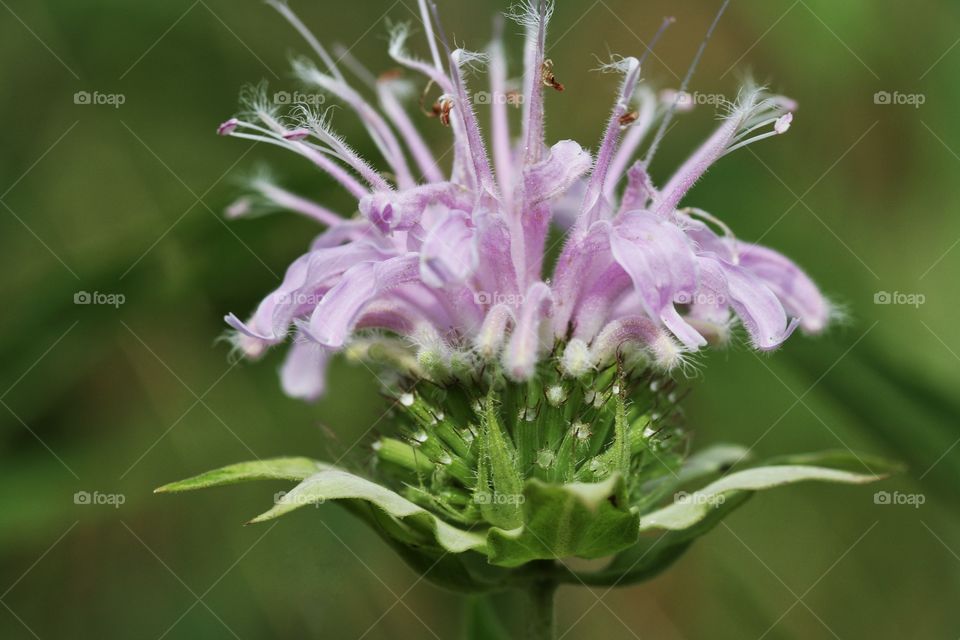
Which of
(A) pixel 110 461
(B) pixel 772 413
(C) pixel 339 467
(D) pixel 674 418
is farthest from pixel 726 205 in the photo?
(A) pixel 110 461

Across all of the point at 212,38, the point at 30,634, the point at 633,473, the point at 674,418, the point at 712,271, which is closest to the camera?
the point at 712,271

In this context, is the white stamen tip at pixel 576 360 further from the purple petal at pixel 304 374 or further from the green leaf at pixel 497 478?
the purple petal at pixel 304 374

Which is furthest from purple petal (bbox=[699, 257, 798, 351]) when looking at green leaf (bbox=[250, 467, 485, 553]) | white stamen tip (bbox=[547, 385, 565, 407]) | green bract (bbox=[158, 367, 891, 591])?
green leaf (bbox=[250, 467, 485, 553])

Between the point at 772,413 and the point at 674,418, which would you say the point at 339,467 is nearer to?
the point at 674,418

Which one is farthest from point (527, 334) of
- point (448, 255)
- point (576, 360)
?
point (448, 255)

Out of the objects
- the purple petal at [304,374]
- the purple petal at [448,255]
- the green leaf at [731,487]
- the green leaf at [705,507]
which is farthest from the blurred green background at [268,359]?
the purple petal at [448,255]

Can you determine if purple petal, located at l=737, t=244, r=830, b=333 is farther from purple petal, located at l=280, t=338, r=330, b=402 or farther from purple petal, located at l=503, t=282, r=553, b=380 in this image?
purple petal, located at l=280, t=338, r=330, b=402

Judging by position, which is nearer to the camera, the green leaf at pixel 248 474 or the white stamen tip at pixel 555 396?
the green leaf at pixel 248 474
